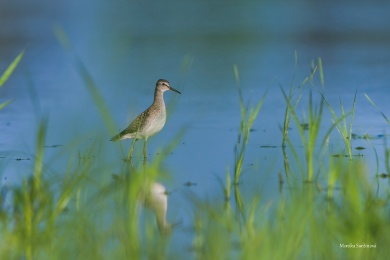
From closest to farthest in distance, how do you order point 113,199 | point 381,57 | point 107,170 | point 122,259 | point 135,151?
point 122,259, point 113,199, point 107,170, point 135,151, point 381,57

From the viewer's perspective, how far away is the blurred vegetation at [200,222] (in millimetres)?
3445

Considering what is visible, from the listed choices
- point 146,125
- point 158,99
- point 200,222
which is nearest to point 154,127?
point 146,125

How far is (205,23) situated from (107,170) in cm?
896

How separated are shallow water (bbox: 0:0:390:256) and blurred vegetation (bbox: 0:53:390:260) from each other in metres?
0.20

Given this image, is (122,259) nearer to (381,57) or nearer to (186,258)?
(186,258)

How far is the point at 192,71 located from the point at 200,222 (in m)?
5.87

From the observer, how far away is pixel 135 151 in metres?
5.91

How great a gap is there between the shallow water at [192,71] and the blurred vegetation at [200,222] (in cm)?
20

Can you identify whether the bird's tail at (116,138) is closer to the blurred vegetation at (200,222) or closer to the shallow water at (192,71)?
the shallow water at (192,71)

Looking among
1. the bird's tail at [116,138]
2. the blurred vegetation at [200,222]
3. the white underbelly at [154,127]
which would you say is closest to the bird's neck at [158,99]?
the white underbelly at [154,127]

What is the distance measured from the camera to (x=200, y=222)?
388cm

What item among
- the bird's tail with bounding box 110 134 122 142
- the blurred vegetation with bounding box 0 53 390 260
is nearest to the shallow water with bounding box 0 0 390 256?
the bird's tail with bounding box 110 134 122 142

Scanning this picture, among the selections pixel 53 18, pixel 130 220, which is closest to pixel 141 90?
pixel 130 220

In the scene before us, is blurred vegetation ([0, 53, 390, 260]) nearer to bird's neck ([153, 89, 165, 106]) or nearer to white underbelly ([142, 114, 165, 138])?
white underbelly ([142, 114, 165, 138])
